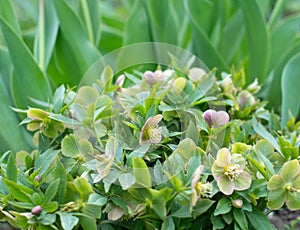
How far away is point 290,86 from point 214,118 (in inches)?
16.1

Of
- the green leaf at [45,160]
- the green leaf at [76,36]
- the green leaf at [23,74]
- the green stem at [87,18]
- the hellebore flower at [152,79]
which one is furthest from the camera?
the green stem at [87,18]

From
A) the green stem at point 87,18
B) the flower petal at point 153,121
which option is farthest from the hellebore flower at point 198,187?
the green stem at point 87,18

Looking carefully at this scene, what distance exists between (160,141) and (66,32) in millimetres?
569

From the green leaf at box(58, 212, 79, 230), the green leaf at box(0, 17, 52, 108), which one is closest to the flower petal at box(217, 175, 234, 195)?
the green leaf at box(58, 212, 79, 230)

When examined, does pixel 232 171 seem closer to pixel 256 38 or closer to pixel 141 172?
pixel 141 172

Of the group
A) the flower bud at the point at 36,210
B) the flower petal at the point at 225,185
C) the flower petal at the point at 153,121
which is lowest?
the flower petal at the point at 225,185

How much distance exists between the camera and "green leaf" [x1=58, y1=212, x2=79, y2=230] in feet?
2.36

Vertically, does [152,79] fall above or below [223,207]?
above

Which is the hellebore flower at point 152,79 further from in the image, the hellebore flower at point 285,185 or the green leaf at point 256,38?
the green leaf at point 256,38

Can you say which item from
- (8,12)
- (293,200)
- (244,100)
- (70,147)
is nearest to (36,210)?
(70,147)

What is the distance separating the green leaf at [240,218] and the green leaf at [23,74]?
0.54 m

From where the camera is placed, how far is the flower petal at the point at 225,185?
770mm

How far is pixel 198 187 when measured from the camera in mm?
726

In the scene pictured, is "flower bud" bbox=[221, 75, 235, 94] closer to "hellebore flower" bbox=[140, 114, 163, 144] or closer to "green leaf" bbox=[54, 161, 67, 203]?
"hellebore flower" bbox=[140, 114, 163, 144]
